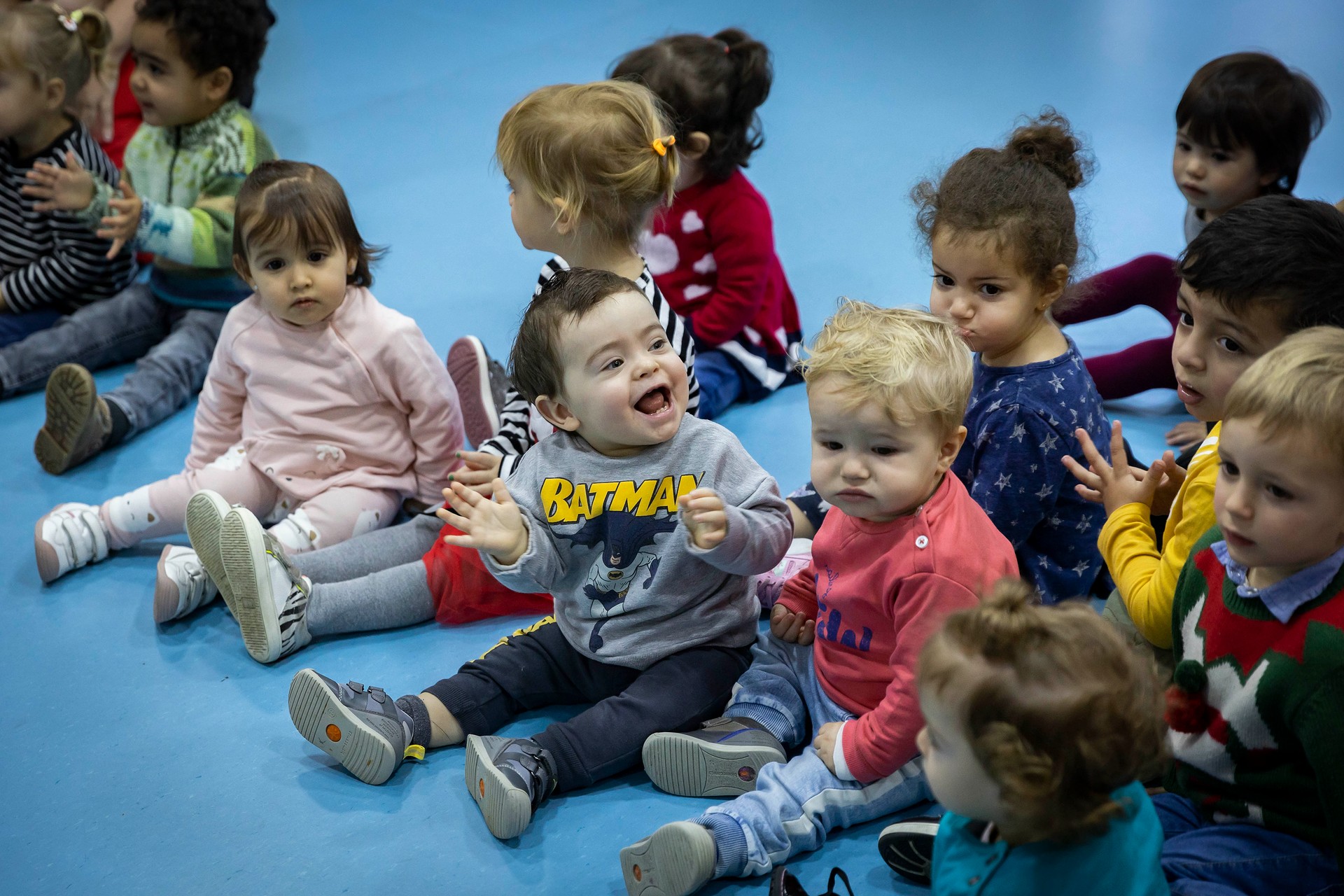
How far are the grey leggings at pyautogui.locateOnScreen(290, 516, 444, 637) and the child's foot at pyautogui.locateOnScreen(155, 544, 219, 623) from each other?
0.18 m

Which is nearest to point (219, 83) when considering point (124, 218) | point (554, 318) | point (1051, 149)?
point (124, 218)

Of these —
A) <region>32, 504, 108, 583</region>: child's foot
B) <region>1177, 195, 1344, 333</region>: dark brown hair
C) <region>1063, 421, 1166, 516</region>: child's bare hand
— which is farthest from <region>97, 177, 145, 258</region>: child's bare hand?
<region>1177, 195, 1344, 333</region>: dark brown hair

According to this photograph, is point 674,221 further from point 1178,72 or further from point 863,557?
point 1178,72

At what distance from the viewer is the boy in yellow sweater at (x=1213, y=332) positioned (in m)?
1.55

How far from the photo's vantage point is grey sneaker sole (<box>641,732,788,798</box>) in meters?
1.69

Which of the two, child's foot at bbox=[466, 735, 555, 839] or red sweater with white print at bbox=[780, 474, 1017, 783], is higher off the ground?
red sweater with white print at bbox=[780, 474, 1017, 783]

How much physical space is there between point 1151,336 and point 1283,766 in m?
1.95

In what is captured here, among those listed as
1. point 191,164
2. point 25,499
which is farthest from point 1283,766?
point 191,164

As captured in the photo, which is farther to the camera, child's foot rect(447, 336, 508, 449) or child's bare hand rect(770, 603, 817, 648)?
child's foot rect(447, 336, 508, 449)

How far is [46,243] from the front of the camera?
3148 mm

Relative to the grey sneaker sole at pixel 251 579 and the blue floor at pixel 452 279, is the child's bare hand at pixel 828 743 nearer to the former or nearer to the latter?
the blue floor at pixel 452 279

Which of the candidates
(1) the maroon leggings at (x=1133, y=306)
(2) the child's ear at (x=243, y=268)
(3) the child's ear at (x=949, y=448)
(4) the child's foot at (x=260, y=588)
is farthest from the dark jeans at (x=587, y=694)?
(1) the maroon leggings at (x=1133, y=306)

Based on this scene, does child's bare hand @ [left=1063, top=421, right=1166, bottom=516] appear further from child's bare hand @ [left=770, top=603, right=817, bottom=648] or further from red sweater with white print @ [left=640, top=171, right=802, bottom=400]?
red sweater with white print @ [left=640, top=171, right=802, bottom=400]

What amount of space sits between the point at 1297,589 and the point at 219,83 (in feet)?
9.19
